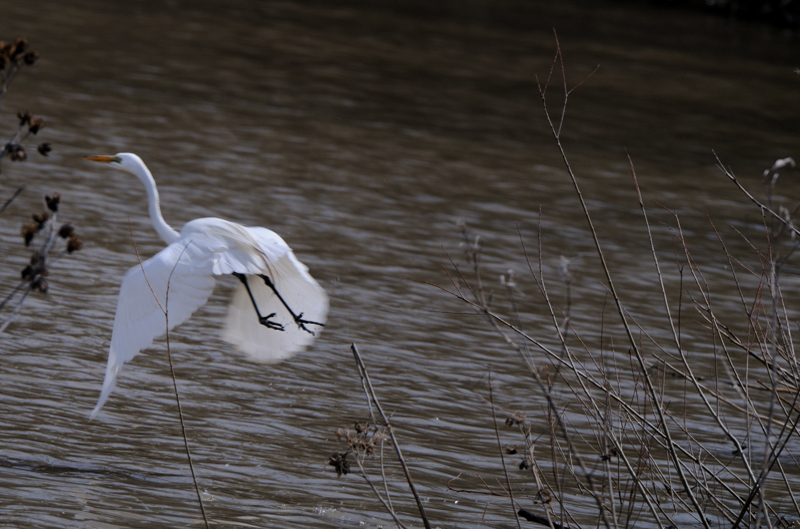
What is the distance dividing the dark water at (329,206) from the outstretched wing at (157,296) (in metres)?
0.61

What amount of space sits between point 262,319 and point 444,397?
1.15 meters

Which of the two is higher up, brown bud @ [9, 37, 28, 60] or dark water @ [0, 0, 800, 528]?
brown bud @ [9, 37, 28, 60]

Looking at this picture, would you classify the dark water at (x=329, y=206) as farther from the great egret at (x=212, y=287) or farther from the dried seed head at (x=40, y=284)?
the dried seed head at (x=40, y=284)

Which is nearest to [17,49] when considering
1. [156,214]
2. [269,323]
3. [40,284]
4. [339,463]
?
[40,284]

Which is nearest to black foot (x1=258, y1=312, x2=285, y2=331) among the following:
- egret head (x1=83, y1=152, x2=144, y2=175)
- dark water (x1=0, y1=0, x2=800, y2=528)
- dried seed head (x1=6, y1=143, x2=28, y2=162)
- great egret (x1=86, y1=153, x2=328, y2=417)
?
great egret (x1=86, y1=153, x2=328, y2=417)

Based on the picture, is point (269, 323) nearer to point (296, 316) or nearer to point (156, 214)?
point (296, 316)

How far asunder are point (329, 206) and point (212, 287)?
4.13 m

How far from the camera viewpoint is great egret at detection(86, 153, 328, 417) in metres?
3.77

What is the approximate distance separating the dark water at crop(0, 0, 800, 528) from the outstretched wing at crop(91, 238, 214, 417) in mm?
614

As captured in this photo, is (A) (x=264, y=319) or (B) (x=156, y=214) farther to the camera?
(B) (x=156, y=214)

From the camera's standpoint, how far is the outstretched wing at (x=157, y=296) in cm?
374

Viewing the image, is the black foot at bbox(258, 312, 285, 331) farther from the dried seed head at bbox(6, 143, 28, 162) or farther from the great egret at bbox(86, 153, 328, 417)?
the dried seed head at bbox(6, 143, 28, 162)

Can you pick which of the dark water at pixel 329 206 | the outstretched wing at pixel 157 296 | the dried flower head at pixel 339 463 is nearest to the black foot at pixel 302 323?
the dark water at pixel 329 206

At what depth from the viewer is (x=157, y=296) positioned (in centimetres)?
389
